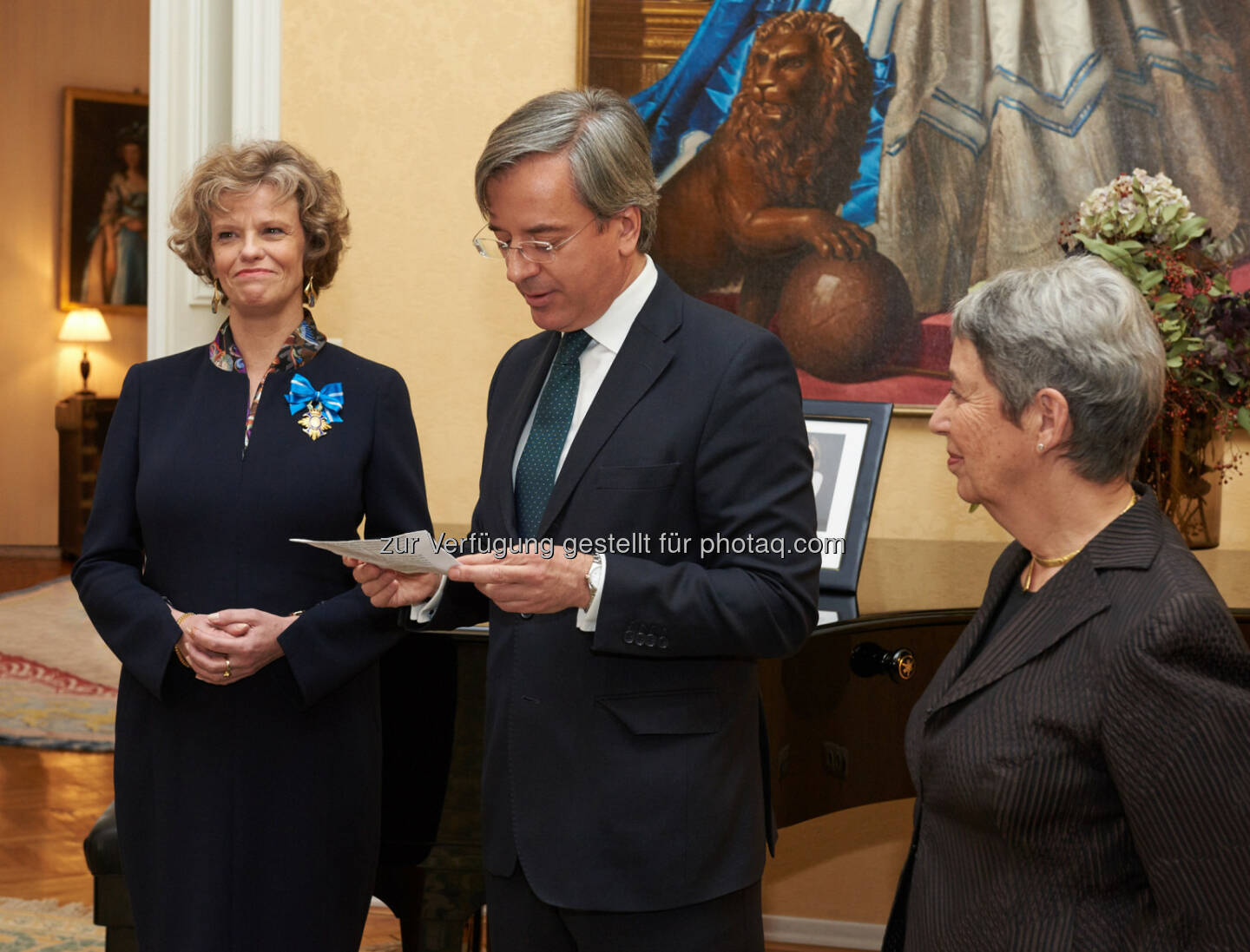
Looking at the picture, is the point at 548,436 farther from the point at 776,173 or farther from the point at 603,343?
the point at 776,173

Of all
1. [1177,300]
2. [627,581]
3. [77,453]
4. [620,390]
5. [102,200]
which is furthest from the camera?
[102,200]

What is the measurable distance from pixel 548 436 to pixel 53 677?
569 centimetres

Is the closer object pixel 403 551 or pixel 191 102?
pixel 403 551

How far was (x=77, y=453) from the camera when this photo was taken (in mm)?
10312

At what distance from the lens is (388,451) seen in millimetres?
2215

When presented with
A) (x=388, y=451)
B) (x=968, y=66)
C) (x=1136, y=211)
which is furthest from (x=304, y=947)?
(x=968, y=66)

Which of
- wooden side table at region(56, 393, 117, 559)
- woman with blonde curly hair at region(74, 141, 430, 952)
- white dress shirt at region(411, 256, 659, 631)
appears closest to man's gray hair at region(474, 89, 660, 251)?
white dress shirt at region(411, 256, 659, 631)

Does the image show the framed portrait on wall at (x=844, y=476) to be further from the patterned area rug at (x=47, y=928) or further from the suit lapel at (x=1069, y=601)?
the patterned area rug at (x=47, y=928)

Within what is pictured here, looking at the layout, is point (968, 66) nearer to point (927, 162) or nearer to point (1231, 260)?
point (927, 162)

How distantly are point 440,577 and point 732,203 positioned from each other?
201 centimetres

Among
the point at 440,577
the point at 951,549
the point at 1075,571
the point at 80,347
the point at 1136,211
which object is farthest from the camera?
the point at 80,347

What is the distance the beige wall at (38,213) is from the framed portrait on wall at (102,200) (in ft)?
0.41

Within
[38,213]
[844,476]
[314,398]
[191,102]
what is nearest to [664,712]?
[314,398]

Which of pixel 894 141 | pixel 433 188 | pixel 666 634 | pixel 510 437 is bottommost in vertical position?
pixel 666 634
